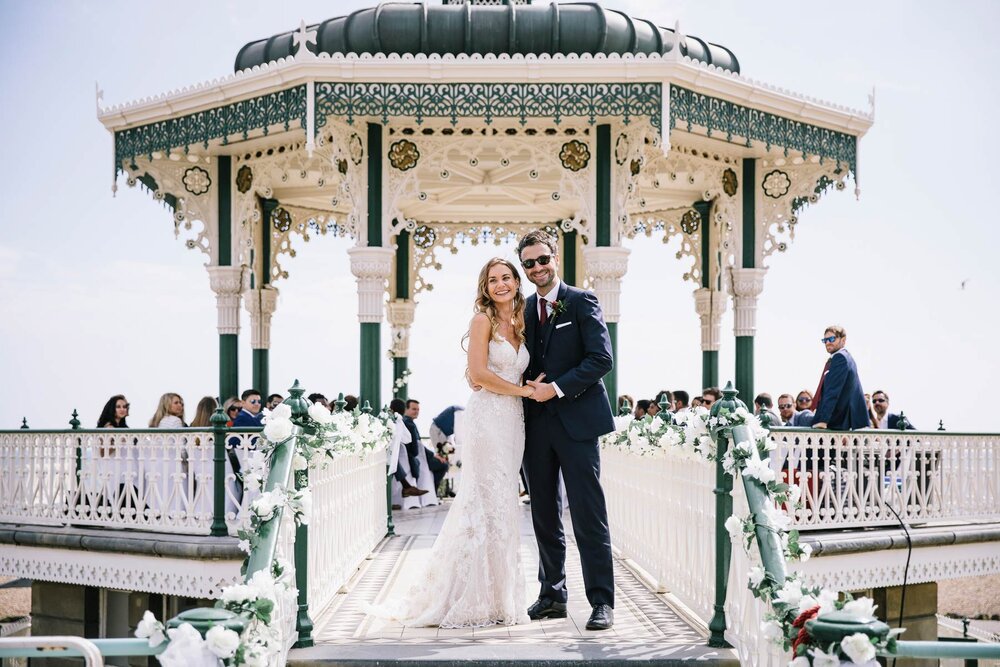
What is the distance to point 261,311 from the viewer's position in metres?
17.0

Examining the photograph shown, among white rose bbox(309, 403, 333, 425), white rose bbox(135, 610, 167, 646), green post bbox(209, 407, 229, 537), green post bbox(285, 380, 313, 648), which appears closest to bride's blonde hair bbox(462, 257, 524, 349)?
white rose bbox(309, 403, 333, 425)

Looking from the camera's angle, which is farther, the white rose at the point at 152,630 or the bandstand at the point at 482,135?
the bandstand at the point at 482,135

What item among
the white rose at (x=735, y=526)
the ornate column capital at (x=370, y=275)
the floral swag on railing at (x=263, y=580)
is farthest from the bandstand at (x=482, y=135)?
the white rose at (x=735, y=526)

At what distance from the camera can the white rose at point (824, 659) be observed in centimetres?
358

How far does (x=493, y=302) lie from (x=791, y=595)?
Result: 2.55 meters

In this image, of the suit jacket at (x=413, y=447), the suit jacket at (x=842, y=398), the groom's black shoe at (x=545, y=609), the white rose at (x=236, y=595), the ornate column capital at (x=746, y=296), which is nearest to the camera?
the white rose at (x=236, y=595)

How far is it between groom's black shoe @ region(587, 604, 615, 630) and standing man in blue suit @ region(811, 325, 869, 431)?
15.8 feet

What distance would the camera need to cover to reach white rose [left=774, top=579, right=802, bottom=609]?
→ 4055 millimetres

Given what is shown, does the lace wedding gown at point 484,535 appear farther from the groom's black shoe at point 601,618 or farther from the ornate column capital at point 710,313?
the ornate column capital at point 710,313

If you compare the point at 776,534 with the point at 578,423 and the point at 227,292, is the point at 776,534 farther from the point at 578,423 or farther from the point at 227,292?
the point at 227,292

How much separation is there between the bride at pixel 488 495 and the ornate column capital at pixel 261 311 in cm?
1134

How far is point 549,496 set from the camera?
612 centimetres

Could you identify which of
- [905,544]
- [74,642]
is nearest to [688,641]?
[74,642]

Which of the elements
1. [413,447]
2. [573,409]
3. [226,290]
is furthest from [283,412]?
[226,290]
